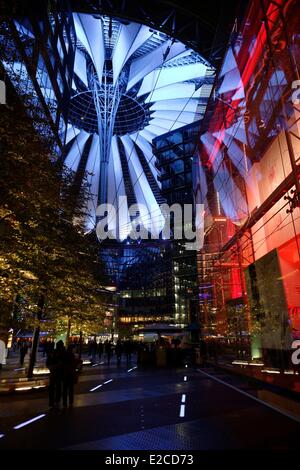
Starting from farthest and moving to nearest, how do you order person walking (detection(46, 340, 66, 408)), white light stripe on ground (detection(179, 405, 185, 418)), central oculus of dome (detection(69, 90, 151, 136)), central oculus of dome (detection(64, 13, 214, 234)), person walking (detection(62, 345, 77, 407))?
central oculus of dome (detection(69, 90, 151, 136))
central oculus of dome (detection(64, 13, 214, 234))
person walking (detection(62, 345, 77, 407))
person walking (detection(46, 340, 66, 408))
white light stripe on ground (detection(179, 405, 185, 418))

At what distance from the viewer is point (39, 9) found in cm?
2430

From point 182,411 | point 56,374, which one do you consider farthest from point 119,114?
point 182,411

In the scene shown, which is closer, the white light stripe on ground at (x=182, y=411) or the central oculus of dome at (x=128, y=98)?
the white light stripe on ground at (x=182, y=411)

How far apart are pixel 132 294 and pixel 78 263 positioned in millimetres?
76872

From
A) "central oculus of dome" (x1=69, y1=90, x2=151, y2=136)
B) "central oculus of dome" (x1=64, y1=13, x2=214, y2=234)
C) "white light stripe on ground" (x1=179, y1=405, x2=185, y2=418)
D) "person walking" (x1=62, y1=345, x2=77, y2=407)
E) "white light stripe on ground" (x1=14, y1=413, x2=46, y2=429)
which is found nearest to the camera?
"white light stripe on ground" (x1=14, y1=413, x2=46, y2=429)

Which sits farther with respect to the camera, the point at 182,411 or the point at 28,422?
the point at 182,411

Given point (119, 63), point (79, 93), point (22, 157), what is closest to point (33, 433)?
point (22, 157)

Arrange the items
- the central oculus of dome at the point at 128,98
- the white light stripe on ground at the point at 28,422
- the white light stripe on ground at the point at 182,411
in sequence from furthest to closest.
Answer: the central oculus of dome at the point at 128,98 → the white light stripe on ground at the point at 182,411 → the white light stripe on ground at the point at 28,422

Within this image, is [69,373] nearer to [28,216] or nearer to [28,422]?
[28,422]

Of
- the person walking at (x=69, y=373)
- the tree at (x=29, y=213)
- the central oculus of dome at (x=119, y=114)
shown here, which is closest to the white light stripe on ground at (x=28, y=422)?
the person walking at (x=69, y=373)

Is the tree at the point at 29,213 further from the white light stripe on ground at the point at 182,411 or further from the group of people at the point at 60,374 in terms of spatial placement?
the white light stripe on ground at the point at 182,411

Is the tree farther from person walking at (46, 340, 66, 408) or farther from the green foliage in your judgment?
person walking at (46, 340, 66, 408)

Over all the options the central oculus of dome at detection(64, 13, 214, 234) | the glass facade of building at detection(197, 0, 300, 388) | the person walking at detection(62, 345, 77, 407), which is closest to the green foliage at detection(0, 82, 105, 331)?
the person walking at detection(62, 345, 77, 407)

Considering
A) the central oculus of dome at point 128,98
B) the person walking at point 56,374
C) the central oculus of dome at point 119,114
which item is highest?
the central oculus of dome at point 119,114
